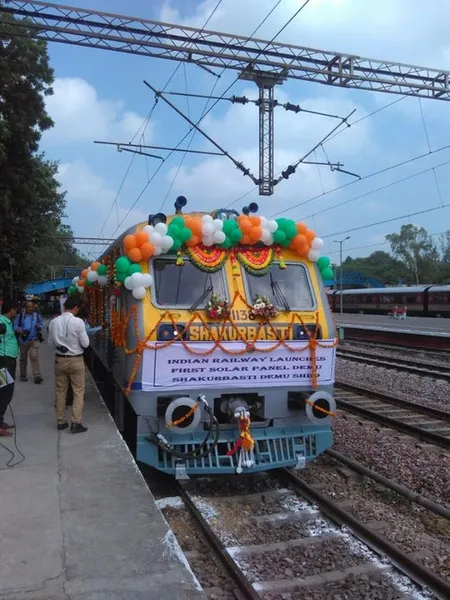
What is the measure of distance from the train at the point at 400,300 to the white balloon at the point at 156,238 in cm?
3538

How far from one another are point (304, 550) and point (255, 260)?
3.03 metres

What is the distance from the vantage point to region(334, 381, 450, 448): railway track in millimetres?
8273

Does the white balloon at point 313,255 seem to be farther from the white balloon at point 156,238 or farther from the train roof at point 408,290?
the train roof at point 408,290

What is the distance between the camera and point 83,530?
3891mm

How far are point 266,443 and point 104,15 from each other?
12297 mm

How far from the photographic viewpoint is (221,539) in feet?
15.7

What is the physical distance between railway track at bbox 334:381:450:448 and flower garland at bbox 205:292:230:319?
3966 millimetres

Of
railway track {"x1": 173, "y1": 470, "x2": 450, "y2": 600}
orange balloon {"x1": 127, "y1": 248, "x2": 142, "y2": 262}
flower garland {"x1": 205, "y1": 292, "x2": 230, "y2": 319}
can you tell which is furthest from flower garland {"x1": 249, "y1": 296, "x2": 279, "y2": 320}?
railway track {"x1": 173, "y1": 470, "x2": 450, "y2": 600}

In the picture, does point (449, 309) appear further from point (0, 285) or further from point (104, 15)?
point (104, 15)

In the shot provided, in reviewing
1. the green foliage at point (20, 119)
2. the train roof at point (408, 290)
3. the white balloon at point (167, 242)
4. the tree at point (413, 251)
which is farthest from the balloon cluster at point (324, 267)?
the tree at point (413, 251)

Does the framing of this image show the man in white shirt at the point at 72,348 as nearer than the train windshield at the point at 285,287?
No

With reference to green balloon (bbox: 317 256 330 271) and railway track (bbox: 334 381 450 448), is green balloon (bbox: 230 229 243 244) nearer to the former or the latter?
green balloon (bbox: 317 256 330 271)

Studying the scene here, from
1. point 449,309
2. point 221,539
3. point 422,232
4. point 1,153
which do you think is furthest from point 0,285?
point 422,232

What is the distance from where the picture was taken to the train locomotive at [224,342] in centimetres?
553
